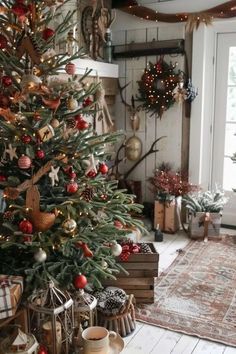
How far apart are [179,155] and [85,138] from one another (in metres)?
1.96

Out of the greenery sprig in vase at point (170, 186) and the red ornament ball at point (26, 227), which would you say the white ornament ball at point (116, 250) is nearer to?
the red ornament ball at point (26, 227)

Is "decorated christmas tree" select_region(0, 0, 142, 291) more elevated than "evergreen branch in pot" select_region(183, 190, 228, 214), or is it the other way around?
"decorated christmas tree" select_region(0, 0, 142, 291)

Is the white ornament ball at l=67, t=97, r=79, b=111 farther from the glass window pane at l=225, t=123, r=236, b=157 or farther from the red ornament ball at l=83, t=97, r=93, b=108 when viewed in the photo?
the glass window pane at l=225, t=123, r=236, b=157

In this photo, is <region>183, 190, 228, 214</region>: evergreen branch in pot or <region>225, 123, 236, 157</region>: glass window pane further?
<region>225, 123, 236, 157</region>: glass window pane

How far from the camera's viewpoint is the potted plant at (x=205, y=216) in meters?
3.54

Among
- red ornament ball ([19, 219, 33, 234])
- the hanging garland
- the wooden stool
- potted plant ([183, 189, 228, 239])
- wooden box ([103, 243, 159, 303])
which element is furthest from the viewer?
potted plant ([183, 189, 228, 239])

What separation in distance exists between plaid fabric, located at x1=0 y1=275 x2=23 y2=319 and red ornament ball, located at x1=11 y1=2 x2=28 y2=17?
47.8 inches

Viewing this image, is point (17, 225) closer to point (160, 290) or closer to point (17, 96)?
point (17, 96)

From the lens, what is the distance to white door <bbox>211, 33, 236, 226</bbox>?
12.0 ft

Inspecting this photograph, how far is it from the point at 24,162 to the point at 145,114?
231 centimetres

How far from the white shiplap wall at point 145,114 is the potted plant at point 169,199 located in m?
0.32

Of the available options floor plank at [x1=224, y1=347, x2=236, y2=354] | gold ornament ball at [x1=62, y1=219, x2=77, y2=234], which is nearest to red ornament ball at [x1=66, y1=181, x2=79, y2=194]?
gold ornament ball at [x1=62, y1=219, x2=77, y2=234]

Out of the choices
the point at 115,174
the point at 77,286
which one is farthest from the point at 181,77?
the point at 77,286

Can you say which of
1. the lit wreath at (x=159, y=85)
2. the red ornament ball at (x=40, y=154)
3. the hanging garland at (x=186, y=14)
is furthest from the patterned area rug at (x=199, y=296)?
the hanging garland at (x=186, y=14)
